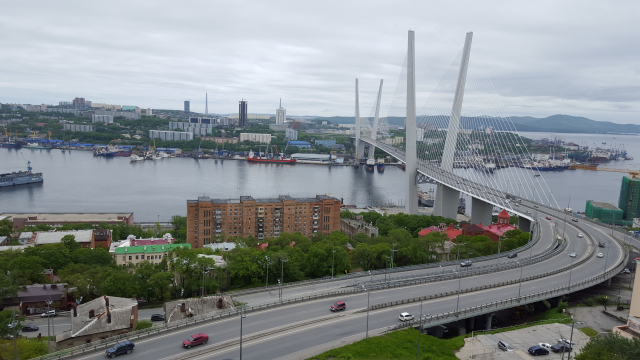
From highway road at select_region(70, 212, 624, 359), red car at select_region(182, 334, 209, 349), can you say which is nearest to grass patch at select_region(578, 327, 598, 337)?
highway road at select_region(70, 212, 624, 359)

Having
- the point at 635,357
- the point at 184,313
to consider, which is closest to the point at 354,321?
the point at 184,313

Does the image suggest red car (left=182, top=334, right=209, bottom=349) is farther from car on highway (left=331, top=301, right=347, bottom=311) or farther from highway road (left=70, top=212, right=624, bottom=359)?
car on highway (left=331, top=301, right=347, bottom=311)

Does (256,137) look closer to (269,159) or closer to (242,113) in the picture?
(269,159)

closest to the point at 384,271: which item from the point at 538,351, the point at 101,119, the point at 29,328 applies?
the point at 538,351

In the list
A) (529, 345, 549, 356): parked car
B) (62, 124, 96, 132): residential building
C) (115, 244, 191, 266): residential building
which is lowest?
(115, 244, 191, 266): residential building

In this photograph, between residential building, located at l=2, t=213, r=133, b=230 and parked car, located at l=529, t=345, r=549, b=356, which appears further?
residential building, located at l=2, t=213, r=133, b=230

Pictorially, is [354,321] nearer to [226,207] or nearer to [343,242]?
[343,242]
